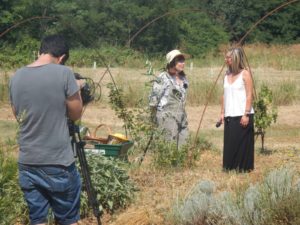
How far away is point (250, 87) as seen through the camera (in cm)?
680

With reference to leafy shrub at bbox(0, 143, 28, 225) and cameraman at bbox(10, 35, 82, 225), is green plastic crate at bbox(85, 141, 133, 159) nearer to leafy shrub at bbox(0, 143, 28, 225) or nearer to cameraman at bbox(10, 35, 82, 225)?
leafy shrub at bbox(0, 143, 28, 225)

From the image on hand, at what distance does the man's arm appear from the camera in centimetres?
387

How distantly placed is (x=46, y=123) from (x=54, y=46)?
49 centimetres

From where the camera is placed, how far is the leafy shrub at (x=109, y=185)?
5.23 m

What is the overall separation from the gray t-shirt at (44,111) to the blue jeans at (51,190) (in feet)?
0.21

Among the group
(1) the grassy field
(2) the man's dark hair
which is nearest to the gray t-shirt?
(2) the man's dark hair

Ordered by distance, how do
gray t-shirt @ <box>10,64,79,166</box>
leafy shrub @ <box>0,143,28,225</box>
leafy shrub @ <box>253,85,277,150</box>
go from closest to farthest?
gray t-shirt @ <box>10,64,79,166</box> < leafy shrub @ <box>0,143,28,225</box> < leafy shrub @ <box>253,85,277,150</box>

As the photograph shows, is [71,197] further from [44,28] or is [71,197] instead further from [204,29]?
[204,29]

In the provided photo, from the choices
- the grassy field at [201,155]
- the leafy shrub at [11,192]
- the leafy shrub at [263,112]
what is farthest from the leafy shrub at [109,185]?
the leafy shrub at [263,112]

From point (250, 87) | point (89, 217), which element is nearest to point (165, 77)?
point (250, 87)

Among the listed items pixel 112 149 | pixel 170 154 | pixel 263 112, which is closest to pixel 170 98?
pixel 170 154

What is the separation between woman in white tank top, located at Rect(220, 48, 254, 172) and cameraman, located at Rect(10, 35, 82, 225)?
3.15 meters

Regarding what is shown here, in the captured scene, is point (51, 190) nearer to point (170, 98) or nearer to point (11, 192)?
point (11, 192)

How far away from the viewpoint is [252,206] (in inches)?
170
